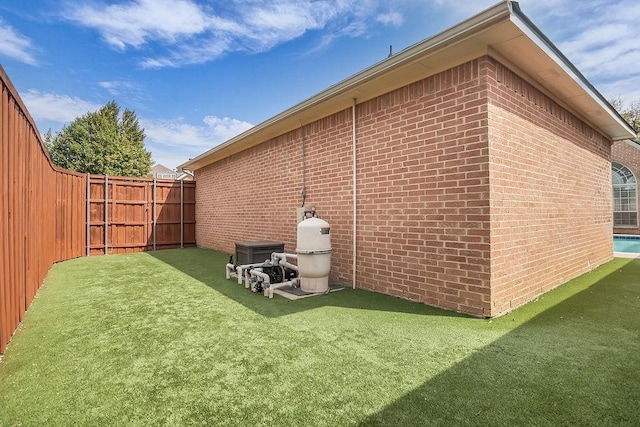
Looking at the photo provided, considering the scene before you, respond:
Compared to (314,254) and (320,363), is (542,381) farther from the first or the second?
(314,254)

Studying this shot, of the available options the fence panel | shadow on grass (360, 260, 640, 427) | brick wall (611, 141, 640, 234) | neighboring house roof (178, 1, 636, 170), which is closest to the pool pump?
neighboring house roof (178, 1, 636, 170)

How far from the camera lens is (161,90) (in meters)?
14.9

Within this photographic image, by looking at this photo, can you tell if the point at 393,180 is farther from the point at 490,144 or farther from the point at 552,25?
the point at 552,25

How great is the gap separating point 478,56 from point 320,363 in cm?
369

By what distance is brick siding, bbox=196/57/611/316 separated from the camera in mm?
3676

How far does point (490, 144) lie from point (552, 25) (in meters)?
2.71

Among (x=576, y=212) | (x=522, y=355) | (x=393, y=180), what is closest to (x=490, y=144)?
(x=393, y=180)

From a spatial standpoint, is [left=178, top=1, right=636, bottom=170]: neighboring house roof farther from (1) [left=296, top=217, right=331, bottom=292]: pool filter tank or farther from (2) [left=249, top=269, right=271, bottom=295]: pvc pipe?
(2) [left=249, top=269, right=271, bottom=295]: pvc pipe

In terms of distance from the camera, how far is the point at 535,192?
15.0 ft

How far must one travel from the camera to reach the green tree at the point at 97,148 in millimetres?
24859

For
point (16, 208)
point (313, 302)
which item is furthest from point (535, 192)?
point (16, 208)

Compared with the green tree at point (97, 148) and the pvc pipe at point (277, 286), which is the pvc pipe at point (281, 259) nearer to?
the pvc pipe at point (277, 286)

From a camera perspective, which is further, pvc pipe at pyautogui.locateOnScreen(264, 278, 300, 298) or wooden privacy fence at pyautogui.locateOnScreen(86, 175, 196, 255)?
wooden privacy fence at pyautogui.locateOnScreen(86, 175, 196, 255)

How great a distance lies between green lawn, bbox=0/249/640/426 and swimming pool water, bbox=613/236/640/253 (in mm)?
9057
